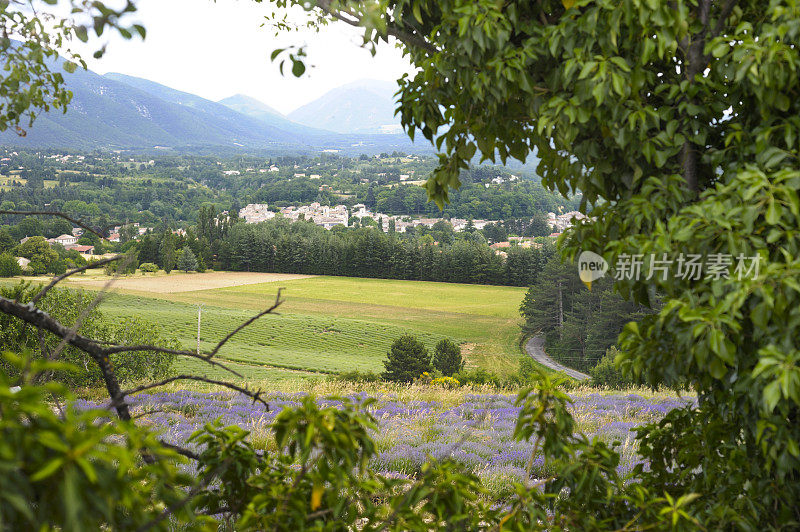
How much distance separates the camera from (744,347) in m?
1.16

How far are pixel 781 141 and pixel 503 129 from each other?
0.77 m

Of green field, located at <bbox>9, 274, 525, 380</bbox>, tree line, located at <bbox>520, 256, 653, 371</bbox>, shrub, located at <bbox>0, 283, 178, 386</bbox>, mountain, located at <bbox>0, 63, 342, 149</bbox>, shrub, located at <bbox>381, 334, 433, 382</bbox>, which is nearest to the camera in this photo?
shrub, located at <bbox>0, 283, 178, 386</bbox>

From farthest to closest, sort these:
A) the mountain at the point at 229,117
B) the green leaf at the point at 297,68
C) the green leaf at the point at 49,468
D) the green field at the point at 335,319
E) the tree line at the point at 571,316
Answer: the mountain at the point at 229,117 < the tree line at the point at 571,316 < the green field at the point at 335,319 < the green leaf at the point at 297,68 < the green leaf at the point at 49,468

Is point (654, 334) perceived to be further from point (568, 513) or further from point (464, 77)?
point (464, 77)

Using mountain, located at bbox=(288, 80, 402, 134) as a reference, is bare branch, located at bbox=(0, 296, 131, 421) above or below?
below

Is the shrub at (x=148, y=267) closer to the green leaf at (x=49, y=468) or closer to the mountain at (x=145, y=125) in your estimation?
the green leaf at (x=49, y=468)

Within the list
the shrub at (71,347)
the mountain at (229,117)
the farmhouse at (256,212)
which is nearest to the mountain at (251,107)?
the mountain at (229,117)

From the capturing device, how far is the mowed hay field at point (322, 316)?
18.1 meters

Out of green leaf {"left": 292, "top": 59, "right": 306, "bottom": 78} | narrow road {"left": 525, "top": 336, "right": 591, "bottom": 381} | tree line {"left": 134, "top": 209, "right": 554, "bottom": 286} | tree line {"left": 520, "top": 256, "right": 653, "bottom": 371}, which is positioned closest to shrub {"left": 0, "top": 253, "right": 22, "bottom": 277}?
tree line {"left": 134, "top": 209, "right": 554, "bottom": 286}

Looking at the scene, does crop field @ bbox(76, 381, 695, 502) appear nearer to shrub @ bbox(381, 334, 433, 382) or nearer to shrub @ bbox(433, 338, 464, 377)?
shrub @ bbox(381, 334, 433, 382)

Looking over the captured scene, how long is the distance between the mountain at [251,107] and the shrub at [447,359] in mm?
97260

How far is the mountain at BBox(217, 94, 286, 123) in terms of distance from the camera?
107 m

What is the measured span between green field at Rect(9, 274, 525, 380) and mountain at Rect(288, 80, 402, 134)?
213ft

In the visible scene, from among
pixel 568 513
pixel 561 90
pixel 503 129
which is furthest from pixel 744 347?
pixel 503 129
